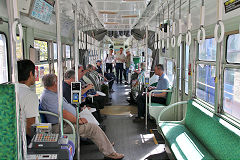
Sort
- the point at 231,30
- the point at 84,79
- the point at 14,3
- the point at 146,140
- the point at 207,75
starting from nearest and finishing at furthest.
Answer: the point at 14,3 → the point at 231,30 → the point at 207,75 → the point at 146,140 → the point at 84,79

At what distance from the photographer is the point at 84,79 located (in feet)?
22.9

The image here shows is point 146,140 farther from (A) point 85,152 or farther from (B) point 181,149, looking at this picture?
(B) point 181,149

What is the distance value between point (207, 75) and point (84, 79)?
3.82m

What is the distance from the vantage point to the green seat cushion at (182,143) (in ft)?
9.77

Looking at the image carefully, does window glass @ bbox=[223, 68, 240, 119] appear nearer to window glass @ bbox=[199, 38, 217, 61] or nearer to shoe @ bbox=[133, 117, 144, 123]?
window glass @ bbox=[199, 38, 217, 61]

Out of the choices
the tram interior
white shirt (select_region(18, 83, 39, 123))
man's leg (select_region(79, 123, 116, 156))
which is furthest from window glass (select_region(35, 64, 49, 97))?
white shirt (select_region(18, 83, 39, 123))

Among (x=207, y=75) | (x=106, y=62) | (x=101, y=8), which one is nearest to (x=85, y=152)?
(x=207, y=75)

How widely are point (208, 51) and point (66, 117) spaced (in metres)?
2.34

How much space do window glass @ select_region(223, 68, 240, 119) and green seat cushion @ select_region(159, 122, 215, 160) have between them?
0.59 meters

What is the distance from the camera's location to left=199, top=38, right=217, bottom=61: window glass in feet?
12.0

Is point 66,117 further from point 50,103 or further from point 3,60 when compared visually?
point 3,60

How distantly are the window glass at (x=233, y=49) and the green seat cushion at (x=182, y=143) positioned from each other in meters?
1.15

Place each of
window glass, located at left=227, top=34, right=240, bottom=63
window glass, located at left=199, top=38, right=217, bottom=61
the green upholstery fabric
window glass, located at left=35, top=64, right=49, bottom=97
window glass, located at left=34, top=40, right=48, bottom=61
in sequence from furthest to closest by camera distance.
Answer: window glass, located at left=34, top=40, right=48, bottom=61 → window glass, located at left=35, top=64, right=49, bottom=97 → window glass, located at left=199, top=38, right=217, bottom=61 → window glass, located at left=227, top=34, right=240, bottom=63 → the green upholstery fabric

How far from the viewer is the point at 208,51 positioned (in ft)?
12.7
